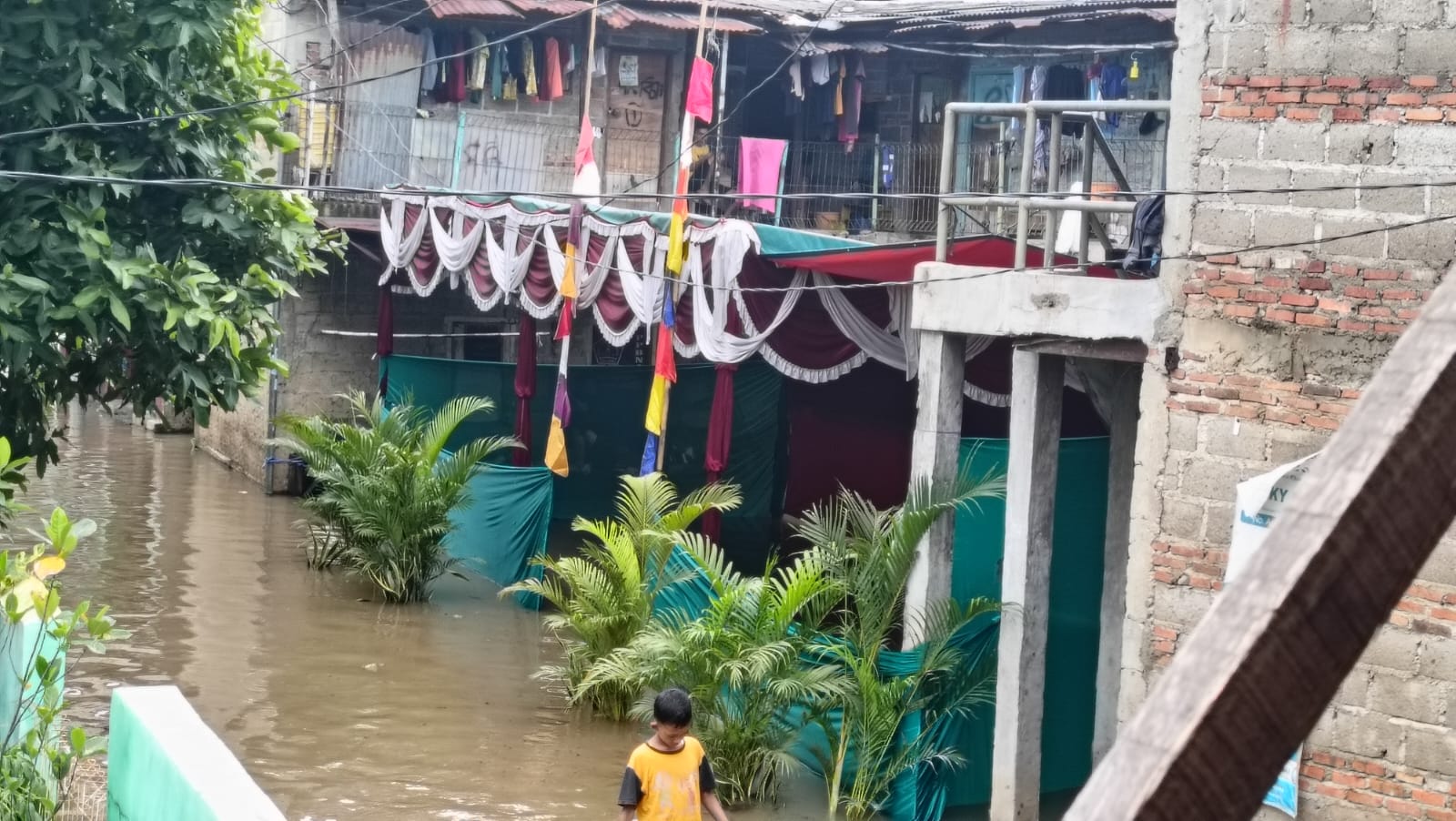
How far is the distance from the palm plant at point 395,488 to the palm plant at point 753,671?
200 inches

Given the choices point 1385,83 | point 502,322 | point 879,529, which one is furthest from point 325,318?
point 1385,83

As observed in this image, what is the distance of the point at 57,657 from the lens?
6.58 meters

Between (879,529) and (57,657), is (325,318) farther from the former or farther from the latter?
(57,657)

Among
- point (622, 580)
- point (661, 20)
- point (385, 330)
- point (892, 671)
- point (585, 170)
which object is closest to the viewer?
point (892, 671)

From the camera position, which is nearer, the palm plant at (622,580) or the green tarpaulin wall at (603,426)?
the palm plant at (622,580)

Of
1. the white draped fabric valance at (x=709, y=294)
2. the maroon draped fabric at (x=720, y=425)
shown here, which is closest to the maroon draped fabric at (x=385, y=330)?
the white draped fabric valance at (x=709, y=294)

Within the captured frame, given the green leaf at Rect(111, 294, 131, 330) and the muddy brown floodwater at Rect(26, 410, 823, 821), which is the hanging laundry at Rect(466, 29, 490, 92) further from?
the green leaf at Rect(111, 294, 131, 330)

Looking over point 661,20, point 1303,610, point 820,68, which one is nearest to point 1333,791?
point 1303,610

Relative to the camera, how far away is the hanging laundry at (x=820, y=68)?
19.7m

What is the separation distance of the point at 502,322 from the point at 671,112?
3.83 metres

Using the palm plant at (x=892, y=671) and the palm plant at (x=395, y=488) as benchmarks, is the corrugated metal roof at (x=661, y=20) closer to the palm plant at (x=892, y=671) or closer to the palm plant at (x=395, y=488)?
the palm plant at (x=395, y=488)

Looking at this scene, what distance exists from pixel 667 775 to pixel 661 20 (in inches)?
582

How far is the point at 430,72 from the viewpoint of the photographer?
65.1 feet

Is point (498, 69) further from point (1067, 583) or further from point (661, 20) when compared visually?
point (1067, 583)
